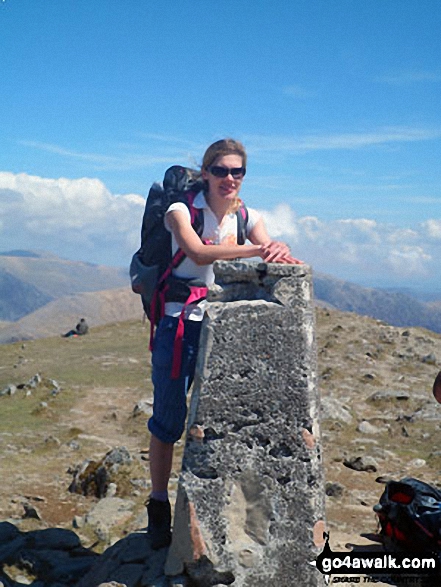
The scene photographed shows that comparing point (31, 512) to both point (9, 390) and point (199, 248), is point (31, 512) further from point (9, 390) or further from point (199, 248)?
point (9, 390)

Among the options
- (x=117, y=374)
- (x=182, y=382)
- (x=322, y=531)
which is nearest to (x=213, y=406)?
(x=182, y=382)

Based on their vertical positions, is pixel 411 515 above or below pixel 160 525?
above

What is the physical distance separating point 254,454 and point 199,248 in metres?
1.73

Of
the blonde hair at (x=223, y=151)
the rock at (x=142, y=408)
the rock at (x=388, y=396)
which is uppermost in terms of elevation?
the blonde hair at (x=223, y=151)

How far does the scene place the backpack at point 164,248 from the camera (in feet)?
18.1

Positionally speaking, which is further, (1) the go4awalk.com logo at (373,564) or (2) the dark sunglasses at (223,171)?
(2) the dark sunglasses at (223,171)

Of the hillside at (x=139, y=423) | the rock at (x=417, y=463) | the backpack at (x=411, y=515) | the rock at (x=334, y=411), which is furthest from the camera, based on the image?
the rock at (x=334, y=411)

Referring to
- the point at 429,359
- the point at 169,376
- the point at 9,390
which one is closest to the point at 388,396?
the point at 429,359

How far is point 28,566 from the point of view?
22.3 ft

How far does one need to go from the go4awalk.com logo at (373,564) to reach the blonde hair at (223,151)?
10.1ft

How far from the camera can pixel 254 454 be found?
199 inches

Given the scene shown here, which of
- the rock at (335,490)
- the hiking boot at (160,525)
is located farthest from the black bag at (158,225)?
the rock at (335,490)

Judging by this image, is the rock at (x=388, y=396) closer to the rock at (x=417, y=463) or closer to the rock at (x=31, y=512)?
the rock at (x=417, y=463)

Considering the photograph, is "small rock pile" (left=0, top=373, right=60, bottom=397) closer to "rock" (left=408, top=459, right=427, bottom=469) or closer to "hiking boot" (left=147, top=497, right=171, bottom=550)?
"rock" (left=408, top=459, right=427, bottom=469)
